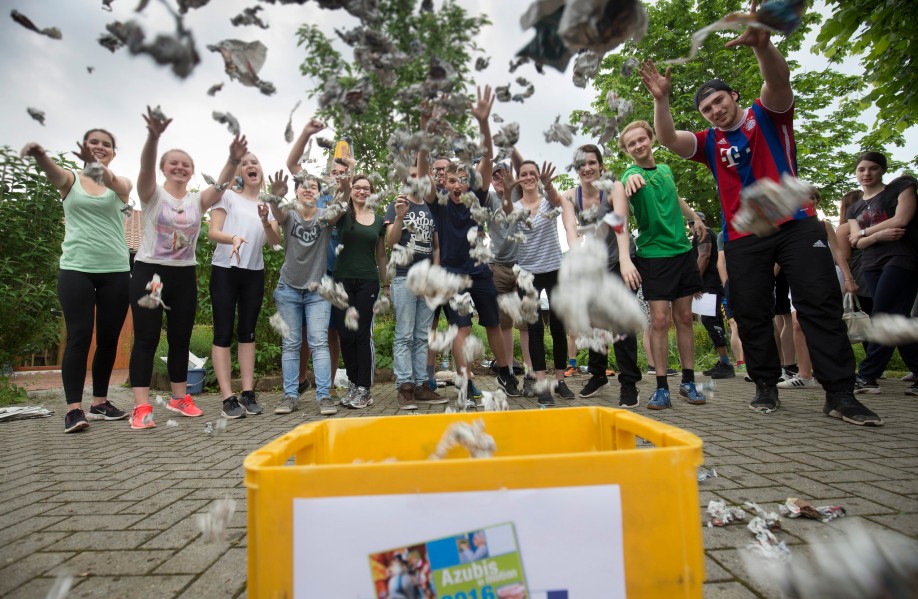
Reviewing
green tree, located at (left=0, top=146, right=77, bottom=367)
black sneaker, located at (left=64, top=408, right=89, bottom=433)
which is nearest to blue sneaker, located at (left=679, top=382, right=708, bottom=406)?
black sneaker, located at (left=64, top=408, right=89, bottom=433)

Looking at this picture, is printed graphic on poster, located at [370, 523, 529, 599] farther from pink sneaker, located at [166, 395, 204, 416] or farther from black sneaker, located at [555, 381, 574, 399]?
pink sneaker, located at [166, 395, 204, 416]

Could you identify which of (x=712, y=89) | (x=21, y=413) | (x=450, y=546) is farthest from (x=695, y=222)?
(x=21, y=413)

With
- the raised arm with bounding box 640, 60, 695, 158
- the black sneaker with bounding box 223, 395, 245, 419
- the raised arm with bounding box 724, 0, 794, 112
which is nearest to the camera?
the raised arm with bounding box 724, 0, 794, 112

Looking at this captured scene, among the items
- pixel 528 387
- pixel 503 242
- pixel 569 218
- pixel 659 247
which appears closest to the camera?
pixel 659 247

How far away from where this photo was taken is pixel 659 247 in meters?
3.93

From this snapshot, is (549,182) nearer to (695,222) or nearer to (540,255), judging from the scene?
(540,255)

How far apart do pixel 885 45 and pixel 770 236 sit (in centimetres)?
167

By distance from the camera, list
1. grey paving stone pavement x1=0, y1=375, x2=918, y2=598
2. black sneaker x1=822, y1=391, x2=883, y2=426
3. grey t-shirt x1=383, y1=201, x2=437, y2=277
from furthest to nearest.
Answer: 1. grey t-shirt x1=383, y1=201, x2=437, y2=277
2. black sneaker x1=822, y1=391, x2=883, y2=426
3. grey paving stone pavement x1=0, y1=375, x2=918, y2=598

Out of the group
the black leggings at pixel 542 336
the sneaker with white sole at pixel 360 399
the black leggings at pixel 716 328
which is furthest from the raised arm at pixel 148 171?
the black leggings at pixel 716 328

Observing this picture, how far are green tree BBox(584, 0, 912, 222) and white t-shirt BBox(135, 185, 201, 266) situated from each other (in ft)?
42.4

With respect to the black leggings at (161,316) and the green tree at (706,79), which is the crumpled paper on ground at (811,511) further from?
the green tree at (706,79)

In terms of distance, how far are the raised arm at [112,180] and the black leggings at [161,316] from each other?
1.69ft

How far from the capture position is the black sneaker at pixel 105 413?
4.21 meters

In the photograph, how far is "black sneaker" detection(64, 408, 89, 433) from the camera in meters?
3.68
